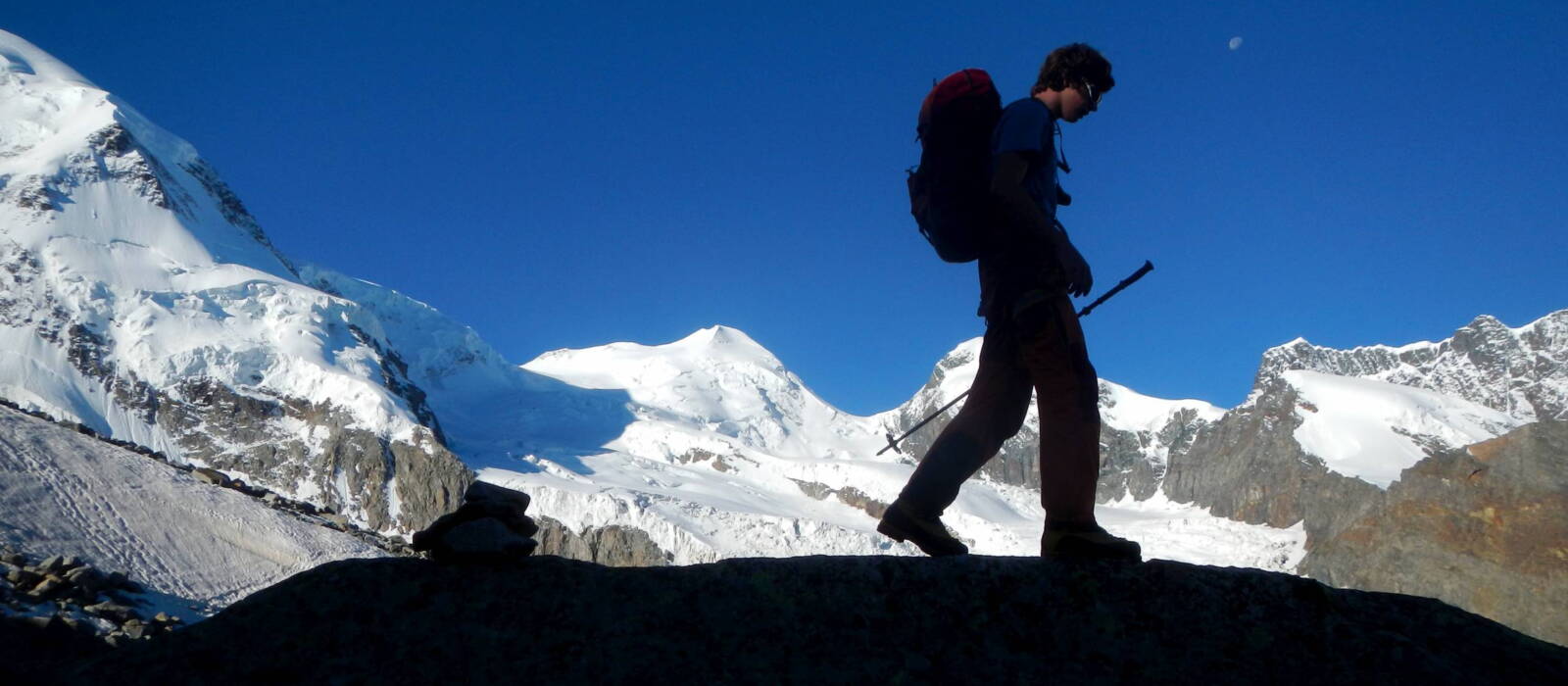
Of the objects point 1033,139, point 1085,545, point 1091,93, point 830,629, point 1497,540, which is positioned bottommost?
point 830,629

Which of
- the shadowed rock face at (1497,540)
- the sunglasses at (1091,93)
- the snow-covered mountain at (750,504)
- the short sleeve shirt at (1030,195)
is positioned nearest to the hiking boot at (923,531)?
the short sleeve shirt at (1030,195)

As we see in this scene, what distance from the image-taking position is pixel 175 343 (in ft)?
419

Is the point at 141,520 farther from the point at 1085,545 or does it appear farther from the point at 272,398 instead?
the point at 272,398

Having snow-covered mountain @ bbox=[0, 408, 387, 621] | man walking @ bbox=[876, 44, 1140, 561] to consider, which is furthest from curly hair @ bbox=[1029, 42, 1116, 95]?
snow-covered mountain @ bbox=[0, 408, 387, 621]

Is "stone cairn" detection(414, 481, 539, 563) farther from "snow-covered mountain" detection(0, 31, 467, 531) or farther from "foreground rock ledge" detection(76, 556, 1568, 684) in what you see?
"snow-covered mountain" detection(0, 31, 467, 531)

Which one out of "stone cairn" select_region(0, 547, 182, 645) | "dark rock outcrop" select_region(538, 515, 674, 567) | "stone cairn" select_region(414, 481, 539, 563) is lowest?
"stone cairn" select_region(0, 547, 182, 645)

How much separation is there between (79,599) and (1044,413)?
477 inches

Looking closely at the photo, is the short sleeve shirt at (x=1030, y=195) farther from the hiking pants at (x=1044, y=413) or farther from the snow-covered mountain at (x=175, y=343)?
the snow-covered mountain at (x=175, y=343)

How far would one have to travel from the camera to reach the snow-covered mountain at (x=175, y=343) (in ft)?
392

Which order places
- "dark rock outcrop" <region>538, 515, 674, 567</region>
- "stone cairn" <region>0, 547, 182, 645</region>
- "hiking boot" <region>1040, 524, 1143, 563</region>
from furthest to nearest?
"dark rock outcrop" <region>538, 515, 674, 567</region>
"stone cairn" <region>0, 547, 182, 645</region>
"hiking boot" <region>1040, 524, 1143, 563</region>

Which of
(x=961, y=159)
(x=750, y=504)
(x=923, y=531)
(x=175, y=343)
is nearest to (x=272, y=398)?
(x=175, y=343)

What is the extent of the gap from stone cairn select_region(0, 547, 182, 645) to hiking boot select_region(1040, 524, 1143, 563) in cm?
881

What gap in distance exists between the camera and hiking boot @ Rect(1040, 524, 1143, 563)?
4.37 m

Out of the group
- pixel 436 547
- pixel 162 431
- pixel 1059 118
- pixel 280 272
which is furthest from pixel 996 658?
pixel 280 272
